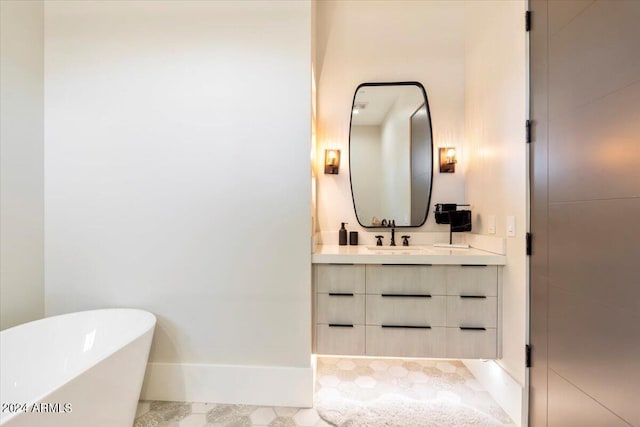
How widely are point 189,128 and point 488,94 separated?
211cm

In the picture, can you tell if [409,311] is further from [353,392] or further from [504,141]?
[504,141]

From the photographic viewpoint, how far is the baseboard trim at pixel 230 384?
1.83 m

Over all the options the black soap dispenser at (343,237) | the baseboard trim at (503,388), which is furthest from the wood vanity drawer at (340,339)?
the baseboard trim at (503,388)

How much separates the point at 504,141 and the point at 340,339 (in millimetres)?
1663

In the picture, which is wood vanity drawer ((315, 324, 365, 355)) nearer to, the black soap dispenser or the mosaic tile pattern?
the mosaic tile pattern

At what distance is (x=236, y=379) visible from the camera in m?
1.86

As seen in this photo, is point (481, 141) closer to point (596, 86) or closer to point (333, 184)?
point (596, 86)

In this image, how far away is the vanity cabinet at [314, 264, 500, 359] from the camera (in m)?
1.82

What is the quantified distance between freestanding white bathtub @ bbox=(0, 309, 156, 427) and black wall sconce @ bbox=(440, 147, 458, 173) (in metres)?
2.44

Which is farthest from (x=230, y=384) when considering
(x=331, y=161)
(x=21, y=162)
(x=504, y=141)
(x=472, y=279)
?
(x=504, y=141)

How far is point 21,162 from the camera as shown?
185 cm

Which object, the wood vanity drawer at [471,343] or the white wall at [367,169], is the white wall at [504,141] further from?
the white wall at [367,169]

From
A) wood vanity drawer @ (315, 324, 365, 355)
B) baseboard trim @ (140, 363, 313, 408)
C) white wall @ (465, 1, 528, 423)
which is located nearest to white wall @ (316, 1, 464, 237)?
white wall @ (465, 1, 528, 423)

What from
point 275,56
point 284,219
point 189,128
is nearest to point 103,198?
point 189,128
